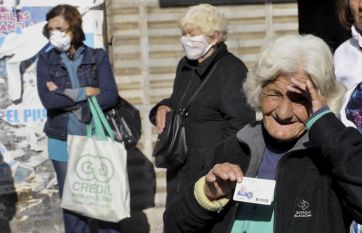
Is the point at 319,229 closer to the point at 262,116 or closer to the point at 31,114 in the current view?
the point at 262,116

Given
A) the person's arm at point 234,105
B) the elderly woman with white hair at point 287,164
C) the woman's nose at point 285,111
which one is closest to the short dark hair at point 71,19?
the person's arm at point 234,105

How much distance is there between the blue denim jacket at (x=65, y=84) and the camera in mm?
5750

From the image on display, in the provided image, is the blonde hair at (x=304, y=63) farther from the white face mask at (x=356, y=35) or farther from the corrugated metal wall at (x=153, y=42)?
the corrugated metal wall at (x=153, y=42)

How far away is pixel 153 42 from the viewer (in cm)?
668

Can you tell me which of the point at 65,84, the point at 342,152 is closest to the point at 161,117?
the point at 65,84

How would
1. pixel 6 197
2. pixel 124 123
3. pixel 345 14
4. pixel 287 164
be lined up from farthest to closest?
pixel 6 197, pixel 124 123, pixel 345 14, pixel 287 164

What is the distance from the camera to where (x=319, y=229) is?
262 cm

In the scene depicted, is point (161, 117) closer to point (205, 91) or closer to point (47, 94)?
point (205, 91)

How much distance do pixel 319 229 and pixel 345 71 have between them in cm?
98

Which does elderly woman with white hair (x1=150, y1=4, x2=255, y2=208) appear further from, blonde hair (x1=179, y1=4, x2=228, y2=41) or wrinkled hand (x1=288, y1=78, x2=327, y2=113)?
wrinkled hand (x1=288, y1=78, x2=327, y2=113)

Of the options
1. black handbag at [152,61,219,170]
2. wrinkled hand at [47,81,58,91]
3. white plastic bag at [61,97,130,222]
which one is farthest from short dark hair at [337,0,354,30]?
wrinkled hand at [47,81,58,91]

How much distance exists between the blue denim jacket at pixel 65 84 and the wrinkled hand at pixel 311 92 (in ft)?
10.5

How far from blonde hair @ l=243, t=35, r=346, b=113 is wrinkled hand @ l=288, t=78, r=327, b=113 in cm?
5

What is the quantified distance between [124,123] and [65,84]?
0.49m
